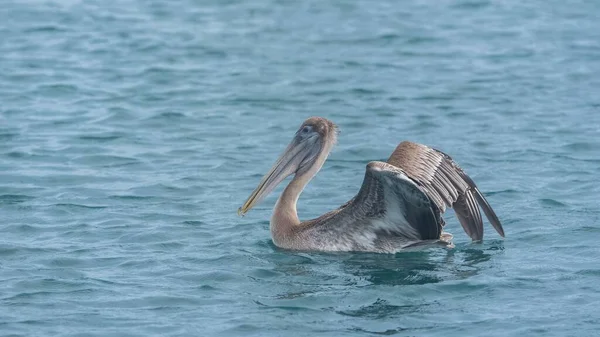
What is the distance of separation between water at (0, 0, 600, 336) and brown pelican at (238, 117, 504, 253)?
0.18m

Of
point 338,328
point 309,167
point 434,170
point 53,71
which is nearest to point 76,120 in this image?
A: point 53,71

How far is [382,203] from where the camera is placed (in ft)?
27.6

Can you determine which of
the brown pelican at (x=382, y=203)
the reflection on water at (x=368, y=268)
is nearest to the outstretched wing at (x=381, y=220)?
the brown pelican at (x=382, y=203)

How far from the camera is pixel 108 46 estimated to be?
16812mm

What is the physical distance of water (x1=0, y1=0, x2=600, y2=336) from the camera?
7.37m

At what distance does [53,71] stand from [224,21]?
3.69 metres

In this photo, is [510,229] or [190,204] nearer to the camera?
[510,229]

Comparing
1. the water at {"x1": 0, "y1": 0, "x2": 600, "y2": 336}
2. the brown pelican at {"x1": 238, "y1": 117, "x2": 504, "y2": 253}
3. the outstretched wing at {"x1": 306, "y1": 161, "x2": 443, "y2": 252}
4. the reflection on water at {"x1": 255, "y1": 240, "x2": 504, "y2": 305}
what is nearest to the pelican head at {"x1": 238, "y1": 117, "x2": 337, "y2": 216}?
the brown pelican at {"x1": 238, "y1": 117, "x2": 504, "y2": 253}

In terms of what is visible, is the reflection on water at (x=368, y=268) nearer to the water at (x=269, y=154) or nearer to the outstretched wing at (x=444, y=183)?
the water at (x=269, y=154)

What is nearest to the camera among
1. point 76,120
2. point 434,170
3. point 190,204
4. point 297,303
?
point 297,303

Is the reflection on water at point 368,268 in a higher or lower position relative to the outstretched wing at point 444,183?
lower

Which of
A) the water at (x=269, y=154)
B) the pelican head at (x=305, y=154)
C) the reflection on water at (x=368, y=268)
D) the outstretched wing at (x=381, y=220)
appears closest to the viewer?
the water at (x=269, y=154)

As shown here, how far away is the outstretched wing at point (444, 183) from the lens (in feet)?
27.3

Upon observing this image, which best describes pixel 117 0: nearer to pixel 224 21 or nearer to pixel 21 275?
pixel 224 21
